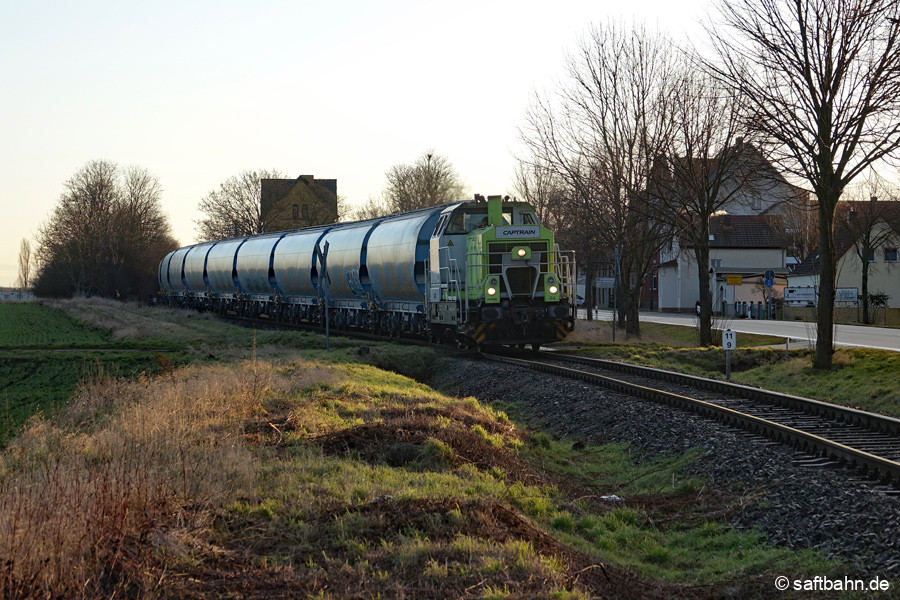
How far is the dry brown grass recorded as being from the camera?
16.9 feet

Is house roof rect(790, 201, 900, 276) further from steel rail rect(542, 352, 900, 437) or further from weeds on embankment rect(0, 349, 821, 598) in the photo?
weeds on embankment rect(0, 349, 821, 598)

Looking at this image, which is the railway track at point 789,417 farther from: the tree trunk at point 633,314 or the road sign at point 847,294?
the road sign at point 847,294

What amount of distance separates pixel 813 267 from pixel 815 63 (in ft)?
150

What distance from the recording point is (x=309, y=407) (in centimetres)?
1308

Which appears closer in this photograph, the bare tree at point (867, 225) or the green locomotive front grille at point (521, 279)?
the green locomotive front grille at point (521, 279)

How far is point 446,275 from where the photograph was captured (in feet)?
78.1

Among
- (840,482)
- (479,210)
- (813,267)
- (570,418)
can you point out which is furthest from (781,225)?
(840,482)

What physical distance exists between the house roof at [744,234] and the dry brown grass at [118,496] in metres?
66.0

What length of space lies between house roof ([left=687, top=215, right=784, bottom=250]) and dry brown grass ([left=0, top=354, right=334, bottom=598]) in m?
66.0

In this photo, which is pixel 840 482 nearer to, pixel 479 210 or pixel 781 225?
pixel 479 210

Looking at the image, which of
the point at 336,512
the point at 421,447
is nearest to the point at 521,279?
the point at 421,447

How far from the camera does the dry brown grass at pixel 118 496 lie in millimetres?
5160

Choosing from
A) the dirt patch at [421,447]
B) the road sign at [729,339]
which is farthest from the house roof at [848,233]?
the dirt patch at [421,447]

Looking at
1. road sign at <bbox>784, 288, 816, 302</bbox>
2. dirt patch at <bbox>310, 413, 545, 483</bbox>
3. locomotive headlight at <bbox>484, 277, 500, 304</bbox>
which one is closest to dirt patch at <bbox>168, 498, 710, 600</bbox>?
dirt patch at <bbox>310, 413, 545, 483</bbox>
